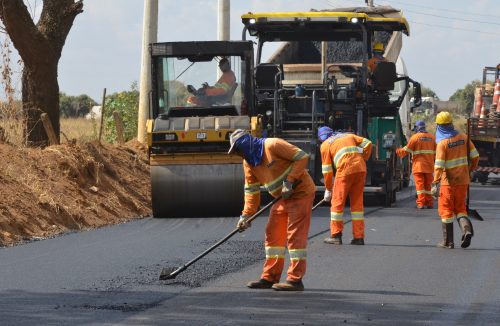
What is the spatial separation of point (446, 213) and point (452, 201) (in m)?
0.20

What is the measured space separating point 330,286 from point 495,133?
19.6 m

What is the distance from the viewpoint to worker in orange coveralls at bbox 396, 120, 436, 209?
2053cm

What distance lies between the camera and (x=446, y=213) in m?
14.0

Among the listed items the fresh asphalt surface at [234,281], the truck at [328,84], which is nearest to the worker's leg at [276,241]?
the fresh asphalt surface at [234,281]

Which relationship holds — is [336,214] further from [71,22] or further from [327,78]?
[71,22]

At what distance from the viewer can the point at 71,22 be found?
20.5 m

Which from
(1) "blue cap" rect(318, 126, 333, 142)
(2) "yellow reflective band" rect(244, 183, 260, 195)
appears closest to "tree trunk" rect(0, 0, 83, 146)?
(1) "blue cap" rect(318, 126, 333, 142)

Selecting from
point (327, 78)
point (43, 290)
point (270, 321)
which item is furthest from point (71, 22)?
point (270, 321)

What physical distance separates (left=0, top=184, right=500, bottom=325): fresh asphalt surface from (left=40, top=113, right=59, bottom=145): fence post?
435cm

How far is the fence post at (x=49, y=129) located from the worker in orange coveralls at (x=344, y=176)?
674 centimetres

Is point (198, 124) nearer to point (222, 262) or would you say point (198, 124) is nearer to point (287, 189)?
point (222, 262)

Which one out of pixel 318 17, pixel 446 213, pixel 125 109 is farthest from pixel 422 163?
pixel 125 109

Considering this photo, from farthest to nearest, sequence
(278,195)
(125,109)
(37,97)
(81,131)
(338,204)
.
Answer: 1. (125,109)
2. (81,131)
3. (37,97)
4. (338,204)
5. (278,195)

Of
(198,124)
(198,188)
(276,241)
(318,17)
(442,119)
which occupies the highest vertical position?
(318,17)
